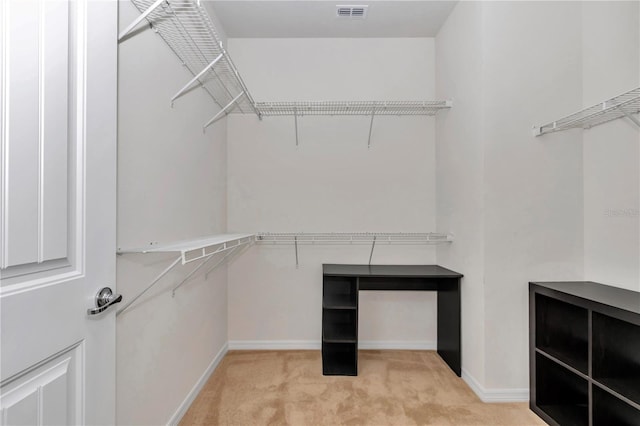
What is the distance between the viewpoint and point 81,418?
32.9 inches

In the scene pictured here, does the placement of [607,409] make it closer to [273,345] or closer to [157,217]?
[273,345]

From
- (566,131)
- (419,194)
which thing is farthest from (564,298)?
(419,194)

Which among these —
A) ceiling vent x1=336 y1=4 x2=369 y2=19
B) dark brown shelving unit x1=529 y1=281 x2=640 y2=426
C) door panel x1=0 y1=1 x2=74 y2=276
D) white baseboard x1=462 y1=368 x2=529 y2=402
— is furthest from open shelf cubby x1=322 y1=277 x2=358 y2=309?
ceiling vent x1=336 y1=4 x2=369 y2=19

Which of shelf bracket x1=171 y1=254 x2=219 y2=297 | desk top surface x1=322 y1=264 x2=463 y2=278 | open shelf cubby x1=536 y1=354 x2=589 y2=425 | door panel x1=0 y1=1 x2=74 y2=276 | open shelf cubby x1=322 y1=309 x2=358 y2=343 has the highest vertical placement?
door panel x1=0 y1=1 x2=74 y2=276

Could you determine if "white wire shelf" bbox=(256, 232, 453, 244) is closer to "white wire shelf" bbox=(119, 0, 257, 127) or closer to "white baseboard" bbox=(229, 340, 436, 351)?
"white baseboard" bbox=(229, 340, 436, 351)

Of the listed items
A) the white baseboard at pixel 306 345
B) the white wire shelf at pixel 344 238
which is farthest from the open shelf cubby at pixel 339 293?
the white baseboard at pixel 306 345

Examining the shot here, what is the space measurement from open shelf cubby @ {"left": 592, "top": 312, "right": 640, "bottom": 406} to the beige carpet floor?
0.53m

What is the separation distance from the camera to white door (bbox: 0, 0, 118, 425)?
669 millimetres

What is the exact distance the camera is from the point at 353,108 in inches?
Answer: 107

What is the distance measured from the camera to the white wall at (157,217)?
133 centimetres

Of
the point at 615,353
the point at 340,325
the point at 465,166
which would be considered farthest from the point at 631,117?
the point at 340,325

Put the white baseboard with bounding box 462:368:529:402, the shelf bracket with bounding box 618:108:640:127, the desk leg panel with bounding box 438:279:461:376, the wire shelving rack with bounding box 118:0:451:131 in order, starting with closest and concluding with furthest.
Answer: the wire shelving rack with bounding box 118:0:451:131, the shelf bracket with bounding box 618:108:640:127, the white baseboard with bounding box 462:368:529:402, the desk leg panel with bounding box 438:279:461:376

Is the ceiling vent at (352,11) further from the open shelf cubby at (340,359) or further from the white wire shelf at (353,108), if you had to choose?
the open shelf cubby at (340,359)

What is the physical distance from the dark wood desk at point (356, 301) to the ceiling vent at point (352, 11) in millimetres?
2022
